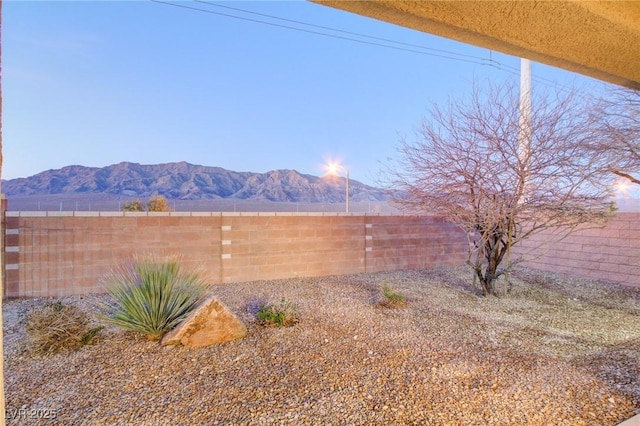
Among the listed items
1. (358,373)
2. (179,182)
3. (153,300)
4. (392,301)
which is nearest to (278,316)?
(153,300)

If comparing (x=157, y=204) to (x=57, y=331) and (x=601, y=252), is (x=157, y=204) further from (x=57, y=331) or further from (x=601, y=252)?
(x=601, y=252)

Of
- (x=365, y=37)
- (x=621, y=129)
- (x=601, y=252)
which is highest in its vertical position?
(x=365, y=37)

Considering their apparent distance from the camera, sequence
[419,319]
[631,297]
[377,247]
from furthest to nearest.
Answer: [377,247] < [631,297] < [419,319]

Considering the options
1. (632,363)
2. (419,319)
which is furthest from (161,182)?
(632,363)

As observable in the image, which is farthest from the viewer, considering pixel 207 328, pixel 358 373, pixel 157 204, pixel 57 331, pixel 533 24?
pixel 157 204

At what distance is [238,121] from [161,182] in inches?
393

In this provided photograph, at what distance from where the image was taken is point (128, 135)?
1641 centimetres

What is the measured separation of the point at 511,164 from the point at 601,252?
422 centimetres

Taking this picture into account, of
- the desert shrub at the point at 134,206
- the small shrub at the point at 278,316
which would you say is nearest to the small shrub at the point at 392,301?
the small shrub at the point at 278,316

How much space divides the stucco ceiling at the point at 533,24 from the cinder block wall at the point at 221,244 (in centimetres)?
632

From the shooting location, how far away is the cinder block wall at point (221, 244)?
653cm

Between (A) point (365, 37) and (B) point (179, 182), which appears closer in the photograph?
(A) point (365, 37)

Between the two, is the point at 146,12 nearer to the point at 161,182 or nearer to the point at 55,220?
the point at 55,220

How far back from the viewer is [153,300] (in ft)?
14.2
